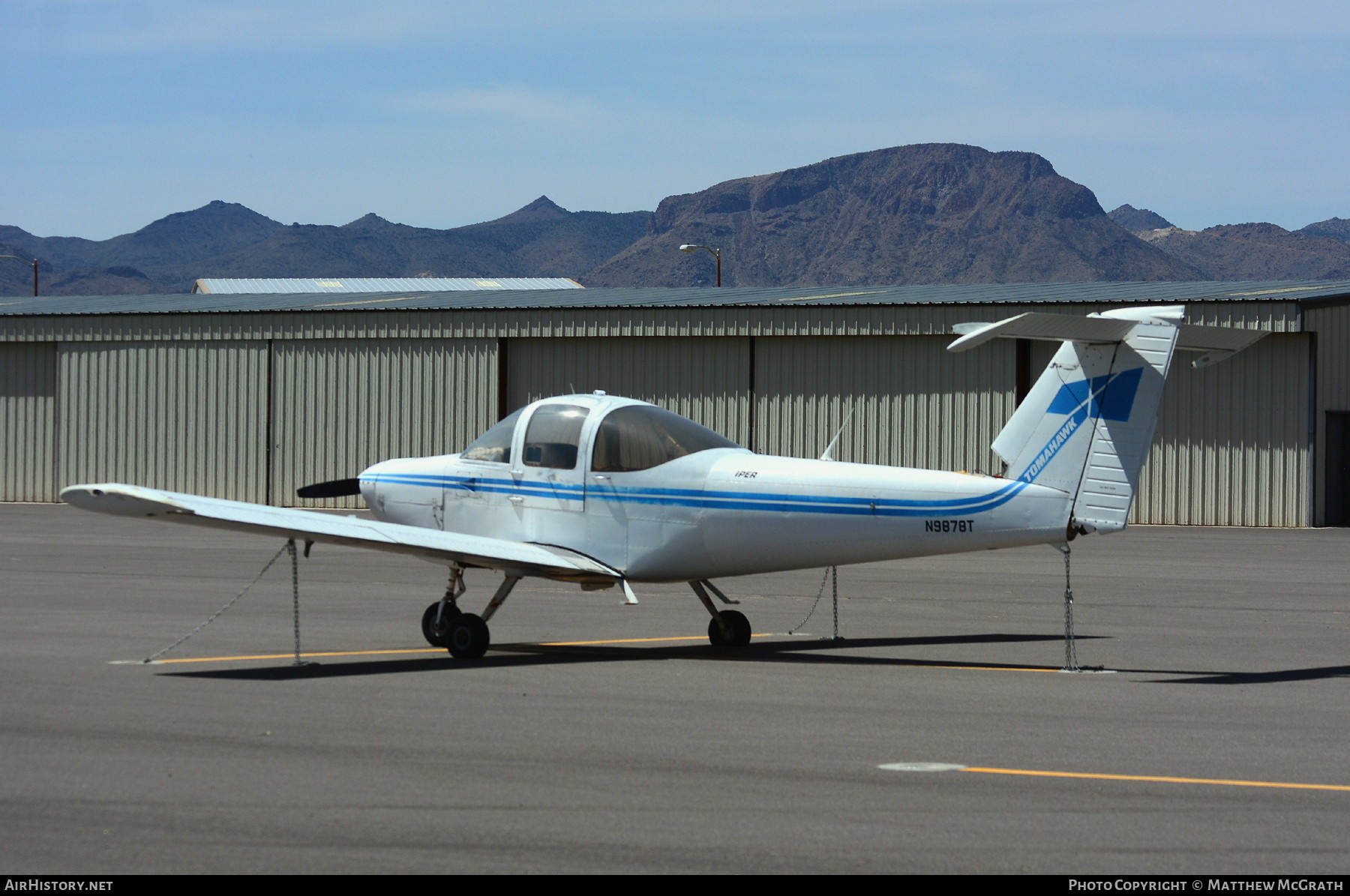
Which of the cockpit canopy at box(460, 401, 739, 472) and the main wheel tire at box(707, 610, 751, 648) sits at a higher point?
the cockpit canopy at box(460, 401, 739, 472)

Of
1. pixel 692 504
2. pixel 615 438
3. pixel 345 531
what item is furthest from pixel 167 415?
pixel 692 504

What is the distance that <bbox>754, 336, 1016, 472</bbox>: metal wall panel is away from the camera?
116 feet

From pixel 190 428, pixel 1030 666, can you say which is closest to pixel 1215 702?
pixel 1030 666

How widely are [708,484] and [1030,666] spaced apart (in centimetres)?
321

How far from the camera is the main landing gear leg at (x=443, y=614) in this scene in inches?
517

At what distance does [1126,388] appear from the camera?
11805mm

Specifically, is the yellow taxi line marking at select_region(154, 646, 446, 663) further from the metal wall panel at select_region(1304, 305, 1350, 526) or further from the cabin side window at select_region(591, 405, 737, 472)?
the metal wall panel at select_region(1304, 305, 1350, 526)

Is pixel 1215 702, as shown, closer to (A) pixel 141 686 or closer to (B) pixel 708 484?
(B) pixel 708 484

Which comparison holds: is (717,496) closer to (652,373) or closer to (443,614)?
(443,614)

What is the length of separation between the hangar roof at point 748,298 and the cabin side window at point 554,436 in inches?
882

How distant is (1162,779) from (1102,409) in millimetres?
4396

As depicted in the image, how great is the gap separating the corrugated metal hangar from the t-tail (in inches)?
885

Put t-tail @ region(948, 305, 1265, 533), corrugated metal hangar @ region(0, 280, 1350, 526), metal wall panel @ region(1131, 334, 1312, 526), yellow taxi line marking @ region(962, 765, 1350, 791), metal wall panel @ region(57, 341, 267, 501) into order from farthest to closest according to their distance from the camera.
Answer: metal wall panel @ region(57, 341, 267, 501) → corrugated metal hangar @ region(0, 280, 1350, 526) → metal wall panel @ region(1131, 334, 1312, 526) → t-tail @ region(948, 305, 1265, 533) → yellow taxi line marking @ region(962, 765, 1350, 791)

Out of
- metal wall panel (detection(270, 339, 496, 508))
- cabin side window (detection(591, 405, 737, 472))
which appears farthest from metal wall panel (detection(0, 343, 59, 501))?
cabin side window (detection(591, 405, 737, 472))
